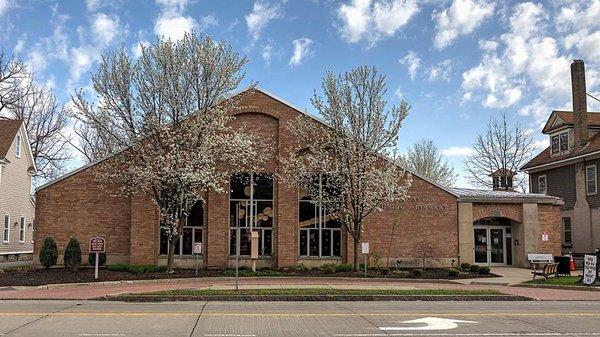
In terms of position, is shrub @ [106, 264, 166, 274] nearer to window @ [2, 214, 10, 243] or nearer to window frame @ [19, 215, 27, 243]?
window @ [2, 214, 10, 243]

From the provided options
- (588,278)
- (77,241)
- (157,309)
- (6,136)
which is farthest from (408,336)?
(6,136)

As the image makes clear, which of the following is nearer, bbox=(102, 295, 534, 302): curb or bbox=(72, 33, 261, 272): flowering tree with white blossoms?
bbox=(102, 295, 534, 302): curb

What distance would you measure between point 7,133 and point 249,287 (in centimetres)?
2385

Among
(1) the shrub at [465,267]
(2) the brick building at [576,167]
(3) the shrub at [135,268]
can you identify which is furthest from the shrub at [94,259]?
(2) the brick building at [576,167]

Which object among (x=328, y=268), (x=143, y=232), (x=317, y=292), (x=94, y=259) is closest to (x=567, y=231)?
(x=328, y=268)

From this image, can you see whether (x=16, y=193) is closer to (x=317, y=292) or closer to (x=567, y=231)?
(x=317, y=292)

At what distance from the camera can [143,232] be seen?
27.3 metres

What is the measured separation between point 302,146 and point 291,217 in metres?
3.46

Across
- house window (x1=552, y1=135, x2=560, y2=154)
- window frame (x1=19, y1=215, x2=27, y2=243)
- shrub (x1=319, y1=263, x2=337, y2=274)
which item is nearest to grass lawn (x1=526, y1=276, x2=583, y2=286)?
shrub (x1=319, y1=263, x2=337, y2=274)

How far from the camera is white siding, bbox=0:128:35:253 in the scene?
35.8 metres

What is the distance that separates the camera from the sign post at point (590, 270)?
69.8 ft

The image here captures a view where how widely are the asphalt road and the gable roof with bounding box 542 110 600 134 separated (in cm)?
2380

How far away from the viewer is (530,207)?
30.0 m

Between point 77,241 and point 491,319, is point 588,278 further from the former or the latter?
point 77,241
